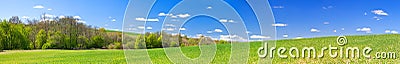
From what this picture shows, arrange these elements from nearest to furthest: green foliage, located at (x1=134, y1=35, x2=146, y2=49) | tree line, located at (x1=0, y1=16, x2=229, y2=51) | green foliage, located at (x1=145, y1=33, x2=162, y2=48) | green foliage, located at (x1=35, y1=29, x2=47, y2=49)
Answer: green foliage, located at (x1=134, y1=35, x2=146, y2=49) → green foliage, located at (x1=145, y1=33, x2=162, y2=48) → tree line, located at (x1=0, y1=16, x2=229, y2=51) → green foliage, located at (x1=35, y1=29, x2=47, y2=49)

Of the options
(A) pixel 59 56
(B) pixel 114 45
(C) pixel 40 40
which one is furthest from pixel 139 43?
(C) pixel 40 40

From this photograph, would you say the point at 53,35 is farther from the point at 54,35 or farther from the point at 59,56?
the point at 59,56

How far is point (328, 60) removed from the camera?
1265 centimetres

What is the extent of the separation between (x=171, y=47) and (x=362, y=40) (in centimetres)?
974

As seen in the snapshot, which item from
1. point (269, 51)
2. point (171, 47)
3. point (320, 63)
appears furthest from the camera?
point (269, 51)

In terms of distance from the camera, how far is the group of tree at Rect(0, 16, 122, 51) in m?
16.8

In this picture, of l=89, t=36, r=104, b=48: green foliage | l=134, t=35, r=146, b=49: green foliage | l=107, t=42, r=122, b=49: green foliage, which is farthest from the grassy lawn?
l=134, t=35, r=146, b=49: green foliage

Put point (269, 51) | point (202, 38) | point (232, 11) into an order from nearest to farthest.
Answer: point (232, 11) → point (202, 38) → point (269, 51)

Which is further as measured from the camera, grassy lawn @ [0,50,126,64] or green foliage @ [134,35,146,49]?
grassy lawn @ [0,50,126,64]

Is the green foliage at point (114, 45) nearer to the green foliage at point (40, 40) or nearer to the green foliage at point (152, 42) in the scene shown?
the green foliage at point (40, 40)

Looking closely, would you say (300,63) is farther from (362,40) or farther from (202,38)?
(362,40)

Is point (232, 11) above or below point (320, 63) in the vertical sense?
above

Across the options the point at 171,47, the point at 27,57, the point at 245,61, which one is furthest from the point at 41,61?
the point at 171,47

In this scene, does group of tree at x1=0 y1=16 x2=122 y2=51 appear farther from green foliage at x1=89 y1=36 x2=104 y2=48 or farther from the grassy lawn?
the grassy lawn
